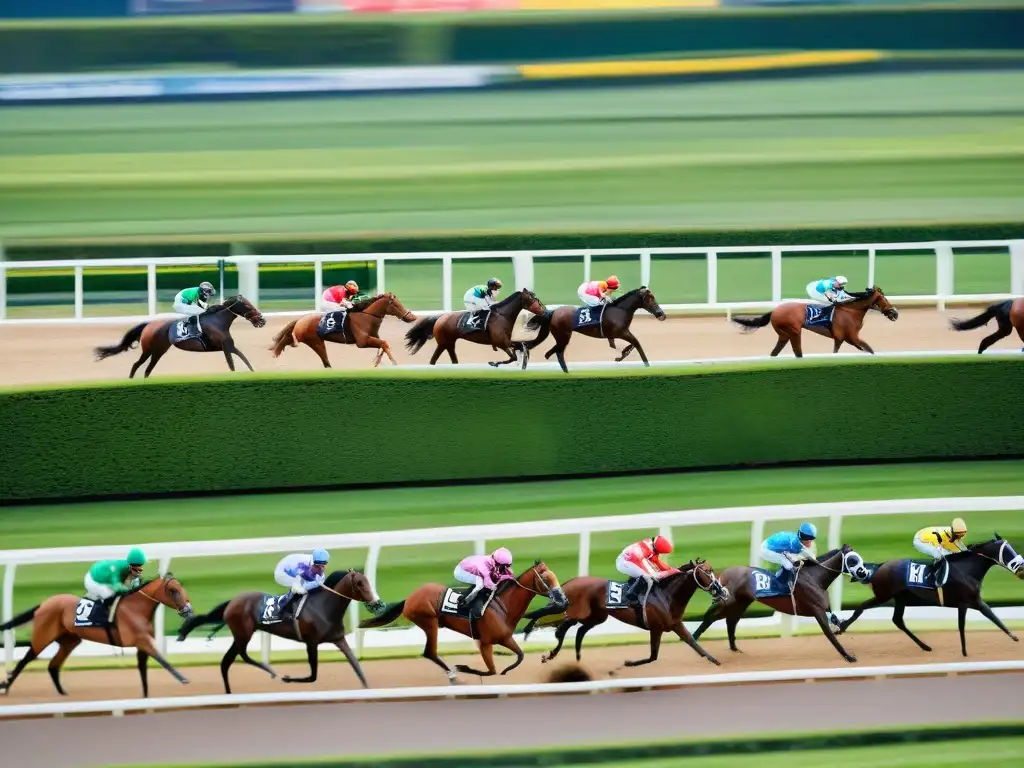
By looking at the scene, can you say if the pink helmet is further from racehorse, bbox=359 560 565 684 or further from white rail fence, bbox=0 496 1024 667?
white rail fence, bbox=0 496 1024 667

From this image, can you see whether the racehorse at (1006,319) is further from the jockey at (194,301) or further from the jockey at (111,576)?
the jockey at (111,576)

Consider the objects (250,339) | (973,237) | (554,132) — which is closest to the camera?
(250,339)

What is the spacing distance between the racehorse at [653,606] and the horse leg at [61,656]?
1739 mm

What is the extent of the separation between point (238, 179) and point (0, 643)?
26.8ft

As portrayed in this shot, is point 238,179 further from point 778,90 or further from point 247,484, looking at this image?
point 247,484

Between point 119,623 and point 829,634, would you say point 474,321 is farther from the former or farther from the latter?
point 119,623

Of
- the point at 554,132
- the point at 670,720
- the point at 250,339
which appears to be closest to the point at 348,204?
the point at 554,132

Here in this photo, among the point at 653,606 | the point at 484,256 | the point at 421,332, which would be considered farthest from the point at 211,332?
the point at 653,606

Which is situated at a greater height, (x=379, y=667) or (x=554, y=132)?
(x=554, y=132)

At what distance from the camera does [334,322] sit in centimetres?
902

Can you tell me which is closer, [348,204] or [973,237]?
[973,237]

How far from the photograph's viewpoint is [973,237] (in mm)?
12273

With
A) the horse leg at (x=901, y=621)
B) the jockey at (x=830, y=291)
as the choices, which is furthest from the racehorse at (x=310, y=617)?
the jockey at (x=830, y=291)

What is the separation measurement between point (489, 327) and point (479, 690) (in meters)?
2.79
